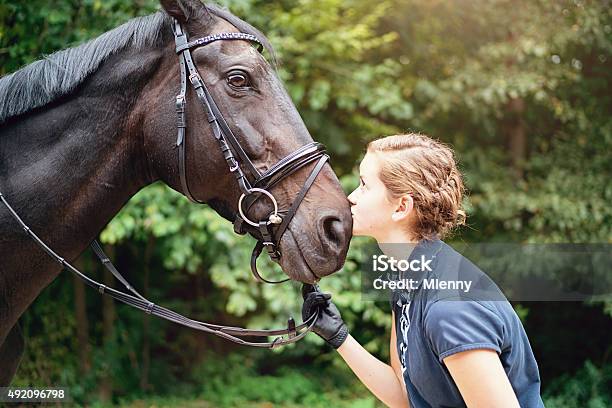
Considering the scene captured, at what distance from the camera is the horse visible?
2.06 metres

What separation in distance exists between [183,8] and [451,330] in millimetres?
1363

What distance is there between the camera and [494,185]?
5.95m

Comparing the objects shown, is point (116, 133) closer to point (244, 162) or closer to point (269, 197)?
point (244, 162)

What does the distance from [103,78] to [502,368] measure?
156 centimetres

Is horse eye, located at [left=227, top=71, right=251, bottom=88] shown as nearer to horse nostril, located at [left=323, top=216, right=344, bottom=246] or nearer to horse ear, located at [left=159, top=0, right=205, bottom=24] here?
horse ear, located at [left=159, top=0, right=205, bottom=24]

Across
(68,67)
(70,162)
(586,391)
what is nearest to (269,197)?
(70,162)

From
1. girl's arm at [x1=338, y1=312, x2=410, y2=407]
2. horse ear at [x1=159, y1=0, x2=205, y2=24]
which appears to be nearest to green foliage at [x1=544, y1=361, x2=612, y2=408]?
girl's arm at [x1=338, y1=312, x2=410, y2=407]

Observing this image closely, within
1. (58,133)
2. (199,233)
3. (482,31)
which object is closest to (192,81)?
(58,133)

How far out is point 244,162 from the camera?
2037mm

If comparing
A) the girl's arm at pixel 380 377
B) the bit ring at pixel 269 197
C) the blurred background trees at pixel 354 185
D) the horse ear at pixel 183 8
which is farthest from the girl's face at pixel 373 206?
the blurred background trees at pixel 354 185

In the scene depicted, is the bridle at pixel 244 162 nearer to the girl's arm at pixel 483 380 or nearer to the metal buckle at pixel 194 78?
the metal buckle at pixel 194 78

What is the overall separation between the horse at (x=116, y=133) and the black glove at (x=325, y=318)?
0.64 feet

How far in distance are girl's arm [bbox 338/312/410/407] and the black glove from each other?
0.14 feet

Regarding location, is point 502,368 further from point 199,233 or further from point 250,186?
point 199,233
